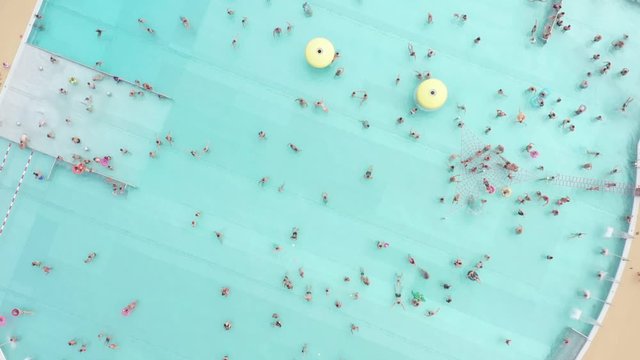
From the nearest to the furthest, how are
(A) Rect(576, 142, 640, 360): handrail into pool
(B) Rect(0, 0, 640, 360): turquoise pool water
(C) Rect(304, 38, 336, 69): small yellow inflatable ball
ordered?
(C) Rect(304, 38, 336, 69): small yellow inflatable ball
(A) Rect(576, 142, 640, 360): handrail into pool
(B) Rect(0, 0, 640, 360): turquoise pool water

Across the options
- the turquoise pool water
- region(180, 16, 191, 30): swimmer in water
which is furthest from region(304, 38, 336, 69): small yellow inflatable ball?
region(180, 16, 191, 30): swimmer in water

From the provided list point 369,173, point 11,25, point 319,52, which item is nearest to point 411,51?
point 319,52

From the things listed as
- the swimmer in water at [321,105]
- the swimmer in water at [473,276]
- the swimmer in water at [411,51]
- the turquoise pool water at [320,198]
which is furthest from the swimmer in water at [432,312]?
the swimmer in water at [411,51]

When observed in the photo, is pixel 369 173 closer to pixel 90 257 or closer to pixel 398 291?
pixel 398 291

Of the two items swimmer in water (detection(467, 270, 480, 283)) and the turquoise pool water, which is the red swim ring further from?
swimmer in water (detection(467, 270, 480, 283))

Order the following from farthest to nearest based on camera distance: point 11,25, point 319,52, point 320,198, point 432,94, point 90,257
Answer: point 11,25 → point 320,198 → point 90,257 → point 319,52 → point 432,94

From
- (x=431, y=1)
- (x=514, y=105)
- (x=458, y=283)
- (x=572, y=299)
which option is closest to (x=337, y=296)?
(x=458, y=283)

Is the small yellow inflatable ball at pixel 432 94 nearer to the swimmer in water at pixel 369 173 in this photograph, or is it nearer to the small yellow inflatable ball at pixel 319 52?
the swimmer in water at pixel 369 173
